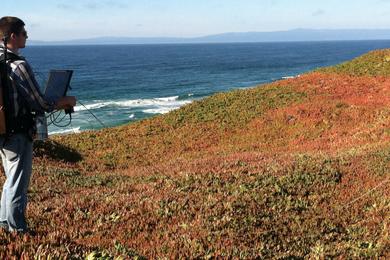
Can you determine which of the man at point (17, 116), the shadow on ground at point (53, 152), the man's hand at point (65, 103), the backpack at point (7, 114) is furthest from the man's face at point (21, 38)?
the shadow on ground at point (53, 152)

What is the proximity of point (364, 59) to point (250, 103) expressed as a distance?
21.2m

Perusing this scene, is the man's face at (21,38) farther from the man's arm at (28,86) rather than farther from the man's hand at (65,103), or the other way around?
the man's hand at (65,103)

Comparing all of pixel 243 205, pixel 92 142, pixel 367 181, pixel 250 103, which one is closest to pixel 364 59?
pixel 250 103

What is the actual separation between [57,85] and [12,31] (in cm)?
98

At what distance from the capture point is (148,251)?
6676 millimetres

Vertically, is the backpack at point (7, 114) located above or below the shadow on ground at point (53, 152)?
above

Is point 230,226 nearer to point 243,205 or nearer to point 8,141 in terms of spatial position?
point 243,205

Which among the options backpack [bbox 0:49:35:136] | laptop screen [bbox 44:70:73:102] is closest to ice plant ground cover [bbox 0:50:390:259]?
backpack [bbox 0:49:35:136]

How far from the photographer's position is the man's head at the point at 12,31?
5.69 m

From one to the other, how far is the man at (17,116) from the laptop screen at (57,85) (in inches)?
6.3

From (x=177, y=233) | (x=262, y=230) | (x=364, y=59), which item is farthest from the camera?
(x=364, y=59)

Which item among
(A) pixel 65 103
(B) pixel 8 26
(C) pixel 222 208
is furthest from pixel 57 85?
(C) pixel 222 208

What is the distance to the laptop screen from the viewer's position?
6273 millimetres

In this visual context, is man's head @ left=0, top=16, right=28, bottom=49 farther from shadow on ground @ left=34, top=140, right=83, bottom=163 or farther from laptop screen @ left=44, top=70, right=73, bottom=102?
shadow on ground @ left=34, top=140, right=83, bottom=163
